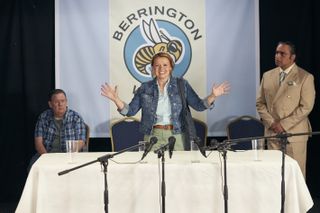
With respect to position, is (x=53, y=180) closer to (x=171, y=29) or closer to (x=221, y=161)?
(x=221, y=161)

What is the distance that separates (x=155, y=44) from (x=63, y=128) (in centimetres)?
137

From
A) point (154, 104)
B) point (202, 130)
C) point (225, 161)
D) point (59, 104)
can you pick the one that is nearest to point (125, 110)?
point (154, 104)

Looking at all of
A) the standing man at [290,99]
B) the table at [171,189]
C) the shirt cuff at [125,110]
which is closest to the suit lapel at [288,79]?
the standing man at [290,99]

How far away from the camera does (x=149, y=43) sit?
20.7 feet

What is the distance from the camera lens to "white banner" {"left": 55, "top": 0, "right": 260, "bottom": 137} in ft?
20.6

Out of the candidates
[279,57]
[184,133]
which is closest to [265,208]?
[184,133]

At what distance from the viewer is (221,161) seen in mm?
3994

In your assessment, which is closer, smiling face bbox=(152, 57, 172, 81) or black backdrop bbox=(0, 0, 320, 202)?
smiling face bbox=(152, 57, 172, 81)

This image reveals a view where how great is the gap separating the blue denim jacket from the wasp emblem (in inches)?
57.0

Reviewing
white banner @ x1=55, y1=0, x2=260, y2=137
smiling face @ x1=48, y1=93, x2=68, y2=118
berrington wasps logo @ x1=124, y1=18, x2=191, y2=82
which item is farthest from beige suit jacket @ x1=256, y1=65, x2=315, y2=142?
smiling face @ x1=48, y1=93, x2=68, y2=118

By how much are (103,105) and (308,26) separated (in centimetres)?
234

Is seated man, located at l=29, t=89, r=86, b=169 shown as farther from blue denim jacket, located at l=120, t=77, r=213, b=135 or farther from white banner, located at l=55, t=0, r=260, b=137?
blue denim jacket, located at l=120, t=77, r=213, b=135

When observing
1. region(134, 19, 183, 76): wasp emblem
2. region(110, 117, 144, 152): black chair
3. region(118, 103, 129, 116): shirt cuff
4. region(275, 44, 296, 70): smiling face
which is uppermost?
region(134, 19, 183, 76): wasp emblem

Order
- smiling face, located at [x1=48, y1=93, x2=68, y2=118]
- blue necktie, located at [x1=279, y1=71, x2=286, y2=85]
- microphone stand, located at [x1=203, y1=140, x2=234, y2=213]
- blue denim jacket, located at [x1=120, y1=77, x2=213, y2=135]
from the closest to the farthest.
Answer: microphone stand, located at [x1=203, y1=140, x2=234, y2=213], blue denim jacket, located at [x1=120, y1=77, x2=213, y2=135], smiling face, located at [x1=48, y1=93, x2=68, y2=118], blue necktie, located at [x1=279, y1=71, x2=286, y2=85]
